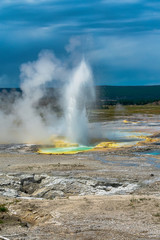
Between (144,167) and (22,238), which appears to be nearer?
(22,238)

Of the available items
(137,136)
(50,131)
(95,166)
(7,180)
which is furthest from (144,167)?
(50,131)

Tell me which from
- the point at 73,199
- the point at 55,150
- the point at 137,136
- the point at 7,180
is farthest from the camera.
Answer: the point at 137,136

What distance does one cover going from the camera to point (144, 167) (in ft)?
88.8

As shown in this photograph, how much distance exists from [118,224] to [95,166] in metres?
13.5

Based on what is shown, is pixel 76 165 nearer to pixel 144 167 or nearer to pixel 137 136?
pixel 144 167

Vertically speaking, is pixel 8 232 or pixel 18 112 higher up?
pixel 18 112

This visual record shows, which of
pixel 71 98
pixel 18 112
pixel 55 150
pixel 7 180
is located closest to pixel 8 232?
pixel 7 180

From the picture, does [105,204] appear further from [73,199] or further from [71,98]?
[71,98]

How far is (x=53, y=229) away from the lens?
13.7 metres

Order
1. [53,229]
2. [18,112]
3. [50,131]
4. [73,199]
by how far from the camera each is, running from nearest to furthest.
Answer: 1. [53,229]
2. [73,199]
3. [50,131]
4. [18,112]

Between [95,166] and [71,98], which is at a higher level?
[71,98]

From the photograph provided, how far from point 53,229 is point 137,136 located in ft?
115

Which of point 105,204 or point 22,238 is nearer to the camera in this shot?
point 22,238

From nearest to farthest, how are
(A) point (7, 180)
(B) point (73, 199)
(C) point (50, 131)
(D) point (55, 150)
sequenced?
(B) point (73, 199) < (A) point (7, 180) < (D) point (55, 150) < (C) point (50, 131)
